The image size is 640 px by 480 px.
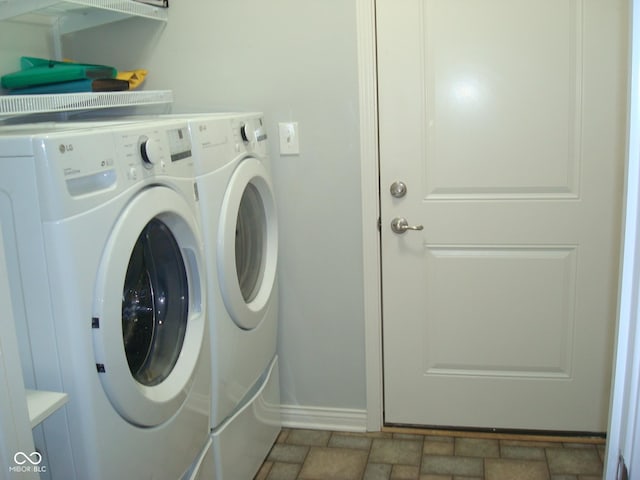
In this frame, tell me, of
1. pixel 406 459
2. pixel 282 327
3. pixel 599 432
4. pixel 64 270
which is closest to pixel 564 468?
pixel 599 432

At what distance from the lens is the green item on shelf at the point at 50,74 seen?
1977 millimetres

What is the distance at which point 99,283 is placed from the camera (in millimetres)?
1316

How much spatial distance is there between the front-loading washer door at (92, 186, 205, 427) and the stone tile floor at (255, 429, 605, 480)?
82cm

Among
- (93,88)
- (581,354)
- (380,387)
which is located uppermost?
(93,88)

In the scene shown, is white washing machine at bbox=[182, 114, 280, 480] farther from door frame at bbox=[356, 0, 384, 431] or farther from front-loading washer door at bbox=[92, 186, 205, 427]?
door frame at bbox=[356, 0, 384, 431]

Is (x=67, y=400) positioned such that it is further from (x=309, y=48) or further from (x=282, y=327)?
(x=309, y=48)

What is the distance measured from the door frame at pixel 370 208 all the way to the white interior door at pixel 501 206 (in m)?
0.03

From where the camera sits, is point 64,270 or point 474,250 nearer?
point 64,270

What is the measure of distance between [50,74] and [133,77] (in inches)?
18.0

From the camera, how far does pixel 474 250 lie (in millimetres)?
2379

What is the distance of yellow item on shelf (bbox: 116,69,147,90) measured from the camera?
2.39 metres

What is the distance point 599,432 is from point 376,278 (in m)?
1.00
